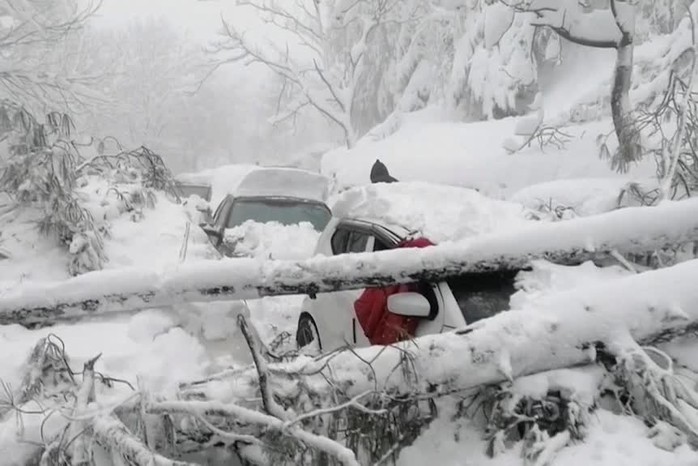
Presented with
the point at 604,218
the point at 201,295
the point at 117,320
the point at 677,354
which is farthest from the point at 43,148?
the point at 677,354

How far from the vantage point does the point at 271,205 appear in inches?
384

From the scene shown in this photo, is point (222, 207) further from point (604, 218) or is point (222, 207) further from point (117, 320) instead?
point (604, 218)

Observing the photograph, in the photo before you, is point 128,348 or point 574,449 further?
point 128,348

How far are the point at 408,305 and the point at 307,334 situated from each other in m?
1.90

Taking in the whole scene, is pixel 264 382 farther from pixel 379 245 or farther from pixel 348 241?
pixel 348 241

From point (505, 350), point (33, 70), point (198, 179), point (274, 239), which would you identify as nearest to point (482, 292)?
point (505, 350)

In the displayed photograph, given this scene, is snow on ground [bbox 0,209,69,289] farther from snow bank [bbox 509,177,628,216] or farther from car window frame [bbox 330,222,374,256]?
snow bank [bbox 509,177,628,216]

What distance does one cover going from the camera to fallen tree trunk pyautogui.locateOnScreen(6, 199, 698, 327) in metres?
3.65

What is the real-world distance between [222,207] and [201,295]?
21.4ft

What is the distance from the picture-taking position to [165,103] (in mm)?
42906

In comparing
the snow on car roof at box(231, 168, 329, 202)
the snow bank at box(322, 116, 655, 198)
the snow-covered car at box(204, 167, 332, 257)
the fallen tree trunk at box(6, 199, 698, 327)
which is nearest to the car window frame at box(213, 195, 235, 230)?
the snow-covered car at box(204, 167, 332, 257)

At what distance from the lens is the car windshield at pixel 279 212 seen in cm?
947

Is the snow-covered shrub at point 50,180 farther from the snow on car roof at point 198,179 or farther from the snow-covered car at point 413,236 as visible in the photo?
the snow on car roof at point 198,179

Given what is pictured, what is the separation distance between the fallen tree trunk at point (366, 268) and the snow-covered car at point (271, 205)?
181 inches
